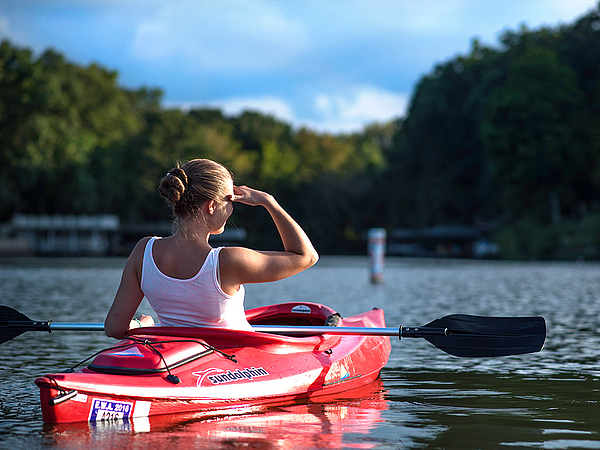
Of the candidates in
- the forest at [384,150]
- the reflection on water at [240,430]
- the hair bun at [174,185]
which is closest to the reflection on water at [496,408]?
the reflection on water at [240,430]

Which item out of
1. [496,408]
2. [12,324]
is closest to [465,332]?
[496,408]

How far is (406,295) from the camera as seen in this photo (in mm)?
18719

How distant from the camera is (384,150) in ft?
245

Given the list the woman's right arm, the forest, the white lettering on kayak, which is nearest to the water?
the white lettering on kayak

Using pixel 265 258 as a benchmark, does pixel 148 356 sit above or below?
below

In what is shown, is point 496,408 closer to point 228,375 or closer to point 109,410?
point 228,375

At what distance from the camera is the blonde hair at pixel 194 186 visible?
189 inches

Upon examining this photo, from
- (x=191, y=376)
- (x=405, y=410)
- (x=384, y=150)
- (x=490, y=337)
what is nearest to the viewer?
(x=191, y=376)

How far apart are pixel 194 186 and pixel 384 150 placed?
231 feet

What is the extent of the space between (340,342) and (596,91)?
48.5m

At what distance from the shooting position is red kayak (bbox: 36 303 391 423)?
4.91 m

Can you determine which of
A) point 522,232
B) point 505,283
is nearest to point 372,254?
point 505,283

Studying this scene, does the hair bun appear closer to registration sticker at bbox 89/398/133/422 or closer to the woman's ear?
the woman's ear

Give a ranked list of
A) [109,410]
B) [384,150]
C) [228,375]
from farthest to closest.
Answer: [384,150], [228,375], [109,410]
